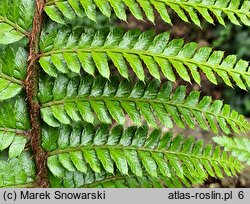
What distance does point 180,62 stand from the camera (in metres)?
1.59

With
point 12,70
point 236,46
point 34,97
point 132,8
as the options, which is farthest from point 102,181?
point 236,46

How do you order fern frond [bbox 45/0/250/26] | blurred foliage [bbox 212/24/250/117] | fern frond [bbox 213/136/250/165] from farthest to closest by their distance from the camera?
blurred foliage [bbox 212/24/250/117]
fern frond [bbox 45/0/250/26]
fern frond [bbox 213/136/250/165]

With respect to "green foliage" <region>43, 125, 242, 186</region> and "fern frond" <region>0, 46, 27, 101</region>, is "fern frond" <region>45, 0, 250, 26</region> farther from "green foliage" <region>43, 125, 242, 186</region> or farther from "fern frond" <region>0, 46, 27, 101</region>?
"green foliage" <region>43, 125, 242, 186</region>

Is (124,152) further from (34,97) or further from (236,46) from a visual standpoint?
(236,46)

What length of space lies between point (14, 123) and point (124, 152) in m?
0.43

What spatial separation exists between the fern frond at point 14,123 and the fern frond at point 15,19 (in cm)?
23

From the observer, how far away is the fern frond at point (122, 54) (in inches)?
60.3

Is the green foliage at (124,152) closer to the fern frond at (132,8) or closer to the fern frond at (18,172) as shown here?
the fern frond at (18,172)

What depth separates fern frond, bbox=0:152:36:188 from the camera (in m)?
1.58

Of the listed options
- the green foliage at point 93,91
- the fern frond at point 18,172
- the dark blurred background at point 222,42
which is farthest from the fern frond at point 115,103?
the dark blurred background at point 222,42

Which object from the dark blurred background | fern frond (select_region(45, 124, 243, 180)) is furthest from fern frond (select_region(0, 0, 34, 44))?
the dark blurred background

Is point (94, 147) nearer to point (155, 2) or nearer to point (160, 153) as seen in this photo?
point (160, 153)
